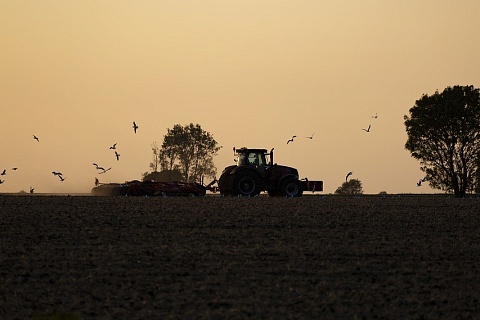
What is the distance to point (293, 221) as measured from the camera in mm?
35094

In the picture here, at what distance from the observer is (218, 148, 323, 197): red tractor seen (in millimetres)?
52281

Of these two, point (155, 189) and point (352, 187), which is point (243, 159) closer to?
point (155, 189)

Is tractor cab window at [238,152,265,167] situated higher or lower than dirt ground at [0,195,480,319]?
higher

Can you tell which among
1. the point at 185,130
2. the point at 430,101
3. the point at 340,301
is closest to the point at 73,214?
the point at 340,301

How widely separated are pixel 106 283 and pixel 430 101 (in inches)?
2682

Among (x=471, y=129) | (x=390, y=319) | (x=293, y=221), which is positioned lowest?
(x=390, y=319)

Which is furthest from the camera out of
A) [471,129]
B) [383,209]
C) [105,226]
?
[471,129]

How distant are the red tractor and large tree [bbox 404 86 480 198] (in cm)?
3273

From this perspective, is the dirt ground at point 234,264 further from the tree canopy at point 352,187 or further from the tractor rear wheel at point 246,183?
the tree canopy at point 352,187

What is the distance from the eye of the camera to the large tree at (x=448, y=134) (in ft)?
275

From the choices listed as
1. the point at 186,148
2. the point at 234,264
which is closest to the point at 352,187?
the point at 186,148

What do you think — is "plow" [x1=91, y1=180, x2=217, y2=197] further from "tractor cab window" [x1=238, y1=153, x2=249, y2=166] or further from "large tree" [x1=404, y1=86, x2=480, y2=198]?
"large tree" [x1=404, y1=86, x2=480, y2=198]

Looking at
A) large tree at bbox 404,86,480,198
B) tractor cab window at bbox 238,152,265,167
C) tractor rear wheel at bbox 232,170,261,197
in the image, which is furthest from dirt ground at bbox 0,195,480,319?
large tree at bbox 404,86,480,198

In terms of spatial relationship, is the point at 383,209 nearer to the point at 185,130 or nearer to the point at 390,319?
the point at 390,319
